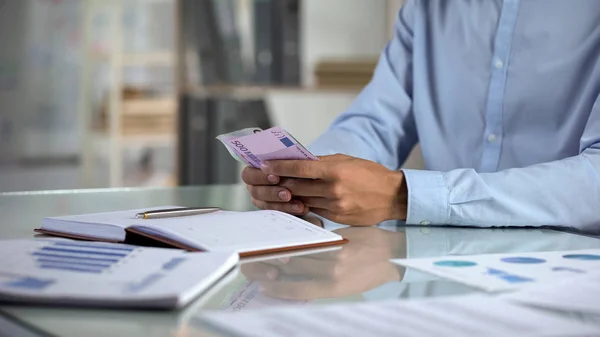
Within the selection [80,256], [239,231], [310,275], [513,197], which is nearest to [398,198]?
[513,197]

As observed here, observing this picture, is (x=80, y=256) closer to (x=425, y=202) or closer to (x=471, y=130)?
(x=425, y=202)

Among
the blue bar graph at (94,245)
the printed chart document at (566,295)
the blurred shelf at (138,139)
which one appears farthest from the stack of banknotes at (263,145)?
the blurred shelf at (138,139)

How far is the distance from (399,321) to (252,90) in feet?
9.43

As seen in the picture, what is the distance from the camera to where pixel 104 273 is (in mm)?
700

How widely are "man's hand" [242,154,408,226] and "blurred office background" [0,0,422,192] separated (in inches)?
80.0

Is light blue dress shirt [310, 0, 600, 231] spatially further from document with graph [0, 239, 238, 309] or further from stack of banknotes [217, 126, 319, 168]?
document with graph [0, 239, 238, 309]

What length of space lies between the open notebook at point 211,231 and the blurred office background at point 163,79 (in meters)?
2.22

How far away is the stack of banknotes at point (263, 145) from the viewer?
3.50ft

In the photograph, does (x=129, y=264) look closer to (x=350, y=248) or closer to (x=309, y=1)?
(x=350, y=248)

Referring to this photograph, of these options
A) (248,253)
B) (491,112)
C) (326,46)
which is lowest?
(248,253)

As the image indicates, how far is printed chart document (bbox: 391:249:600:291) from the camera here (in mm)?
724

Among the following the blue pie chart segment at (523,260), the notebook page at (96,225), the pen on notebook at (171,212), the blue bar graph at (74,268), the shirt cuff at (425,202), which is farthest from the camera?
the shirt cuff at (425,202)

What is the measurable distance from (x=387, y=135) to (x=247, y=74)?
179 centimetres

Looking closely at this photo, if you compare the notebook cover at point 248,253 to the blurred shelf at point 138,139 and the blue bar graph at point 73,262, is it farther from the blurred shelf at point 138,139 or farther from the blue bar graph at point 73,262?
the blurred shelf at point 138,139
